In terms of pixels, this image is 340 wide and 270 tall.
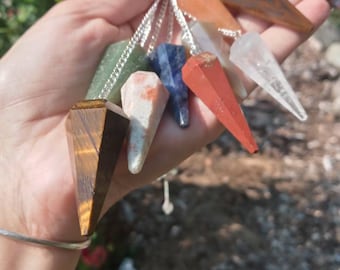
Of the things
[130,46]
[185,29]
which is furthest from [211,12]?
[130,46]

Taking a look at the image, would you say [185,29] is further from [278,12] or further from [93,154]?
[93,154]

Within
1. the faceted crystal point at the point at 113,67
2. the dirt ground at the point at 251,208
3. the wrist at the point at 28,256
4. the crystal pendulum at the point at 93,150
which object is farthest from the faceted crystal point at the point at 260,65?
the dirt ground at the point at 251,208

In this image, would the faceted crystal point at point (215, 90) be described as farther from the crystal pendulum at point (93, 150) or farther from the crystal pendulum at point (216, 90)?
the crystal pendulum at point (93, 150)

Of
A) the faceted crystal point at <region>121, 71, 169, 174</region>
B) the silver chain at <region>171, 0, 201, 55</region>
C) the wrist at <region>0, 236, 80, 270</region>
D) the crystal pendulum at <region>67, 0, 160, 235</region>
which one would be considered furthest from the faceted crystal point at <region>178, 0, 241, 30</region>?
the wrist at <region>0, 236, 80, 270</region>

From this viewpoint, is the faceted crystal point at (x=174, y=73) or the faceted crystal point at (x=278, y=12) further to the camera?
the faceted crystal point at (x=278, y=12)

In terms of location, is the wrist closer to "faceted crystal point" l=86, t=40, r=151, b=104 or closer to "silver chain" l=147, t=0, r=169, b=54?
"faceted crystal point" l=86, t=40, r=151, b=104

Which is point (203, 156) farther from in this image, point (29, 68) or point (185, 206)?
point (29, 68)
